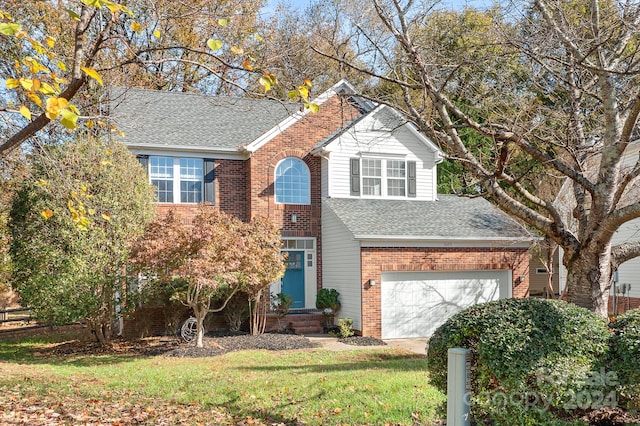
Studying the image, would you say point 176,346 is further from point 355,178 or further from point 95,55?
point 95,55

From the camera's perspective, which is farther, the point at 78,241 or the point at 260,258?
the point at 260,258

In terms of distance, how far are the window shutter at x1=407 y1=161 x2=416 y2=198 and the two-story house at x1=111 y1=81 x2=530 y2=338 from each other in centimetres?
4

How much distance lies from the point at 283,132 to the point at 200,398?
11981mm

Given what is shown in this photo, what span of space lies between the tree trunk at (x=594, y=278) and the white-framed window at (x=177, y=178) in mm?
13872

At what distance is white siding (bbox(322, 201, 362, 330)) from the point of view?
1711 centimetres

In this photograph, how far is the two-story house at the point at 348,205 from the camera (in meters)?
17.4

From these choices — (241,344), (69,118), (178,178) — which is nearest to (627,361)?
(69,118)

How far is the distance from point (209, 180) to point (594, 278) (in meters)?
14.1

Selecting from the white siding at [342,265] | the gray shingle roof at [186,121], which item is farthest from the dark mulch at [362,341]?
the gray shingle roof at [186,121]

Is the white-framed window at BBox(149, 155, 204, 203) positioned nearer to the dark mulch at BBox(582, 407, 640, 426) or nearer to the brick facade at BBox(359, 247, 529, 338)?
the brick facade at BBox(359, 247, 529, 338)

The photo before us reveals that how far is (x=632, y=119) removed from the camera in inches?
240

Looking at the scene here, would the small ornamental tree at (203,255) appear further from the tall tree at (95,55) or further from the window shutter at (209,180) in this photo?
the window shutter at (209,180)

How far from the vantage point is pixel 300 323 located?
17969mm

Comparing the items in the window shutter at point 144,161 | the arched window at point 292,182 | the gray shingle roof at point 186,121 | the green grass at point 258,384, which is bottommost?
the green grass at point 258,384
